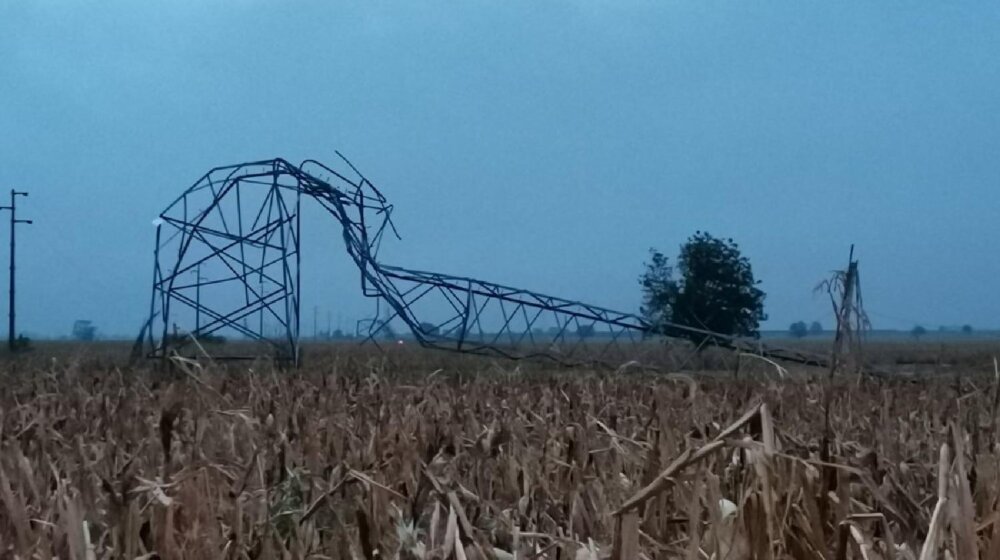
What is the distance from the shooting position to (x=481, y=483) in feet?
8.00

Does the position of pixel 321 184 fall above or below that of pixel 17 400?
above

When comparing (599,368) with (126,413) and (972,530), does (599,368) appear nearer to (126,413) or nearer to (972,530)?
(126,413)

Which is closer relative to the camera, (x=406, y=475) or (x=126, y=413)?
(x=406, y=475)

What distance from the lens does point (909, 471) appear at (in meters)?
A: 2.51

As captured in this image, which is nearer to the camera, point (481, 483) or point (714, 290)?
point (481, 483)

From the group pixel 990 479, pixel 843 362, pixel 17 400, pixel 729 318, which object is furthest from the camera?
pixel 729 318

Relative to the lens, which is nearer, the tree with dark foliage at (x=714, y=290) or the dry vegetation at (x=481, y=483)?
the dry vegetation at (x=481, y=483)

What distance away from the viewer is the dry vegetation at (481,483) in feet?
4.93

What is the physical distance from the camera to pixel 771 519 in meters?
1.53

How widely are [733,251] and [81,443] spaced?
3484cm

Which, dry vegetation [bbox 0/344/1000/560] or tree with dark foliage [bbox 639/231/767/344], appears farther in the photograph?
tree with dark foliage [bbox 639/231/767/344]

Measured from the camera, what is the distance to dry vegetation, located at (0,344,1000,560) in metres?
1.50

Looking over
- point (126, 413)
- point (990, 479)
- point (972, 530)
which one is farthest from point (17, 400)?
point (972, 530)

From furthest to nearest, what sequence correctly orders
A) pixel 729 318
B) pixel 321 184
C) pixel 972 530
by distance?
1. pixel 729 318
2. pixel 321 184
3. pixel 972 530
